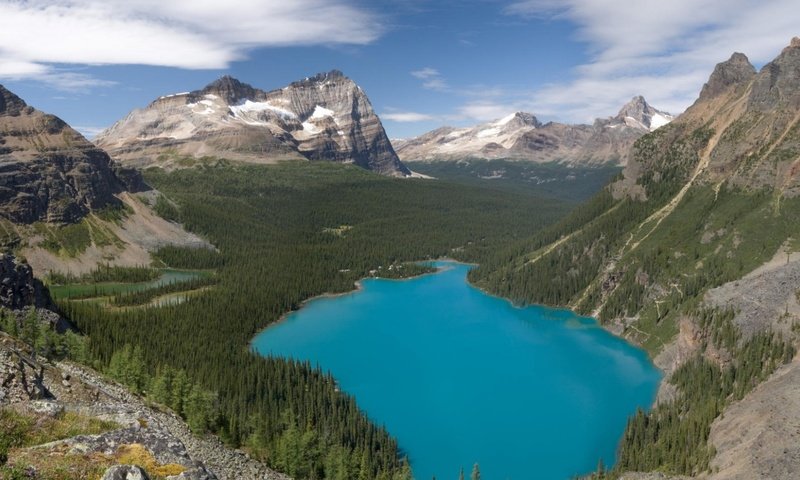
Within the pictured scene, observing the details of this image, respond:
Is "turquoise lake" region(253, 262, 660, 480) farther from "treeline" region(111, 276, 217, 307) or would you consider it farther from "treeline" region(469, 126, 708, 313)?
"treeline" region(111, 276, 217, 307)

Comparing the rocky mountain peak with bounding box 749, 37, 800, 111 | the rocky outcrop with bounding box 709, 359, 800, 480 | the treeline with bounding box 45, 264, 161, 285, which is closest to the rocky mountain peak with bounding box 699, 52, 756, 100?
the rocky mountain peak with bounding box 749, 37, 800, 111

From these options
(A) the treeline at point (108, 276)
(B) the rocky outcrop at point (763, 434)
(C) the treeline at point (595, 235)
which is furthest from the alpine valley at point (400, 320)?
(A) the treeline at point (108, 276)

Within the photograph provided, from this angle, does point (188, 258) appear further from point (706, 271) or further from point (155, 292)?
point (706, 271)

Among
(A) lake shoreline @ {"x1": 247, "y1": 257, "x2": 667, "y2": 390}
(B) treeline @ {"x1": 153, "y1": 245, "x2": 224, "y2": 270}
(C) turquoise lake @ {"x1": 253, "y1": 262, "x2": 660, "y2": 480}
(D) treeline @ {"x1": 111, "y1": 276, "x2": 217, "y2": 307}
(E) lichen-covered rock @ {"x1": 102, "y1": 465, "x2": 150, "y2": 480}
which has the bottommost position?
(C) turquoise lake @ {"x1": 253, "y1": 262, "x2": 660, "y2": 480}

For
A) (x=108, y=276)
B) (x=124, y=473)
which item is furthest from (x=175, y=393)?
(x=108, y=276)

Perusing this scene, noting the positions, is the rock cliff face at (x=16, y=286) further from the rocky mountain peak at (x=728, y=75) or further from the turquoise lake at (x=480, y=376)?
the rocky mountain peak at (x=728, y=75)
